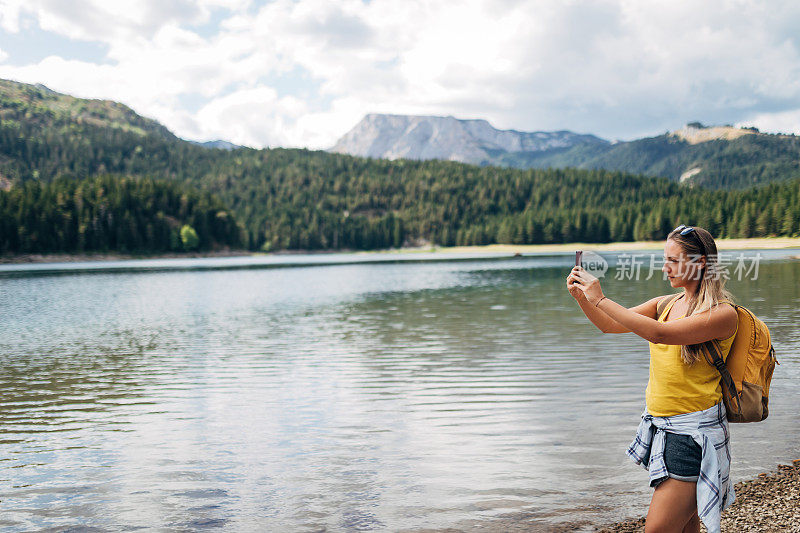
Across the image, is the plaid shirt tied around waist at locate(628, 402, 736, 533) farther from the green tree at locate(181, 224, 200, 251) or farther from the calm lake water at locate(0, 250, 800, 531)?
the green tree at locate(181, 224, 200, 251)

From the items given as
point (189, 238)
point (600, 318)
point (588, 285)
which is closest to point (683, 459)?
point (600, 318)

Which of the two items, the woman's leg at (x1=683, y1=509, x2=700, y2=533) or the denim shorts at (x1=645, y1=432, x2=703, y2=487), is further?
the woman's leg at (x1=683, y1=509, x2=700, y2=533)

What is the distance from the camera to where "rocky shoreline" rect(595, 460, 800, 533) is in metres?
6.92

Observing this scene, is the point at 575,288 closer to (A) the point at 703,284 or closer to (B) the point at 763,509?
(A) the point at 703,284

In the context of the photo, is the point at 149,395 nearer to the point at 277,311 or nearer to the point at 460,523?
the point at 460,523

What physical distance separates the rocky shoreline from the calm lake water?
508 mm

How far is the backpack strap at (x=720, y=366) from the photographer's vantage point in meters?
4.36

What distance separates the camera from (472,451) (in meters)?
10.9

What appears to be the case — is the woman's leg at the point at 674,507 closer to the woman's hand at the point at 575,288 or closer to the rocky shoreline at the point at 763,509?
the woman's hand at the point at 575,288

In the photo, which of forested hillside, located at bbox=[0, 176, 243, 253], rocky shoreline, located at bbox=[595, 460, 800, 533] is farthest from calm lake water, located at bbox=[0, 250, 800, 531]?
forested hillside, located at bbox=[0, 176, 243, 253]

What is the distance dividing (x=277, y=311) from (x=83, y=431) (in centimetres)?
2723

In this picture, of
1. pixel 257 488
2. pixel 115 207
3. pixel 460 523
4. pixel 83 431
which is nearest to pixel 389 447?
pixel 257 488

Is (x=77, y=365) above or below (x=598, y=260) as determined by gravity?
below

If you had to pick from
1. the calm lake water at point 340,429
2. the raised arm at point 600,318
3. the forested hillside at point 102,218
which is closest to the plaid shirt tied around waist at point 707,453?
the raised arm at point 600,318
